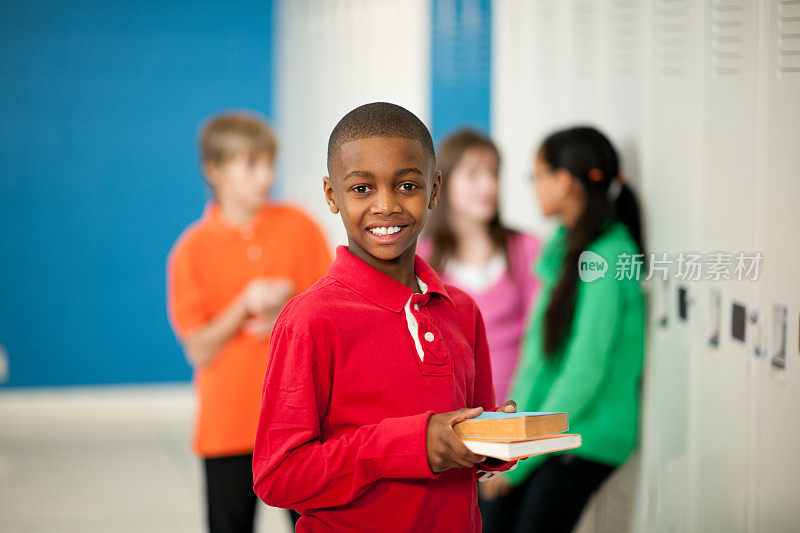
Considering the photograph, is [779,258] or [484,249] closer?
[779,258]

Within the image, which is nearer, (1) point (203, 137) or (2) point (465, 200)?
(1) point (203, 137)

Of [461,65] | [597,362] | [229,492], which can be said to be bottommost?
[229,492]

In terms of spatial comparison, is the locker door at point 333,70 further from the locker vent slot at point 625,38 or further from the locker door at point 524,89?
the locker vent slot at point 625,38

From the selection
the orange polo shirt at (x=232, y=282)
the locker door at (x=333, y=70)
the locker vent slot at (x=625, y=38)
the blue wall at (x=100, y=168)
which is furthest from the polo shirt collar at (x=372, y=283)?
the blue wall at (x=100, y=168)

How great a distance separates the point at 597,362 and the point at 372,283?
110cm

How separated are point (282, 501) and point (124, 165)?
5000 mm

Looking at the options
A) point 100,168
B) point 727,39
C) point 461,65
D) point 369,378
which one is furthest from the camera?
point 100,168

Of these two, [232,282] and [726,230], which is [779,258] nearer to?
[726,230]

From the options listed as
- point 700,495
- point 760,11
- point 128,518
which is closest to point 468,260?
point 700,495

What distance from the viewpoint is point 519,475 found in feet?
7.61

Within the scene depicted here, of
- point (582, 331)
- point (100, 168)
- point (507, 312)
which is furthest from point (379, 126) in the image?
point (100, 168)

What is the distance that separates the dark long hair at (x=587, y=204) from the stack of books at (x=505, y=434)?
3.83 feet

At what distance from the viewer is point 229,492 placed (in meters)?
2.29

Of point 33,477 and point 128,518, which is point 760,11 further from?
point 33,477
